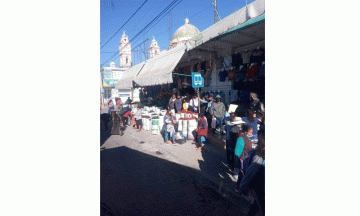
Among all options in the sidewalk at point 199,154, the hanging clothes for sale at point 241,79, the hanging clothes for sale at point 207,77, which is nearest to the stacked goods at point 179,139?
the sidewalk at point 199,154

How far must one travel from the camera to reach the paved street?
319 centimetres

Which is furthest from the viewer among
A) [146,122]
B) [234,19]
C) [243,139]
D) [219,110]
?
[146,122]

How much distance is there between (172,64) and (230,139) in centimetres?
487

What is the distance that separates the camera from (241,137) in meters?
3.27

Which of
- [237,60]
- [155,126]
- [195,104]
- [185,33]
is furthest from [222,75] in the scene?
Result: [185,33]

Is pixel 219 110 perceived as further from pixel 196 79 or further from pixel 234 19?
pixel 234 19

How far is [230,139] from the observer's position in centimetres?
Answer: 452

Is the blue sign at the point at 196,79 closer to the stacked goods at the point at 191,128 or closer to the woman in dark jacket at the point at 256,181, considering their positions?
the stacked goods at the point at 191,128

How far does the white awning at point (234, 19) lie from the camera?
14.0ft

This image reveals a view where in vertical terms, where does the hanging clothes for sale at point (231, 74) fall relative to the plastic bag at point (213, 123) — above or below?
above

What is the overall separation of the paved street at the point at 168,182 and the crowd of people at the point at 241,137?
1.18 ft

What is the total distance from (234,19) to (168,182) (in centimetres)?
477
